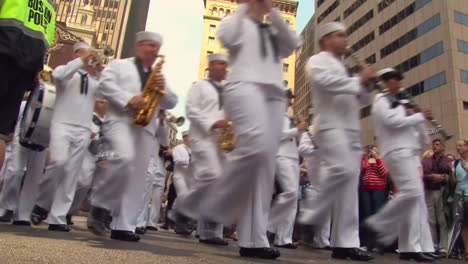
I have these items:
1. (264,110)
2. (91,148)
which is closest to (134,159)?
(264,110)

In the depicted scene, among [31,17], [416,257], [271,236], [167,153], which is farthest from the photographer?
[167,153]

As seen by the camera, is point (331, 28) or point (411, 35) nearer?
point (331, 28)

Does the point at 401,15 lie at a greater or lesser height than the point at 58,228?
greater

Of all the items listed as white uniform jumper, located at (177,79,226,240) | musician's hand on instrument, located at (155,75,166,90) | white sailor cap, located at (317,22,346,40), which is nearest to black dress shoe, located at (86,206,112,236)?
white uniform jumper, located at (177,79,226,240)

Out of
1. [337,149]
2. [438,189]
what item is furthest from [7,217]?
[438,189]

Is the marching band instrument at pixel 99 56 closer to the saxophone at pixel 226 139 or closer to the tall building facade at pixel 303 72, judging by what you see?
the saxophone at pixel 226 139

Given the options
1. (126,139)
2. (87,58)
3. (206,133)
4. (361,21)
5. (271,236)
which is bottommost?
(271,236)

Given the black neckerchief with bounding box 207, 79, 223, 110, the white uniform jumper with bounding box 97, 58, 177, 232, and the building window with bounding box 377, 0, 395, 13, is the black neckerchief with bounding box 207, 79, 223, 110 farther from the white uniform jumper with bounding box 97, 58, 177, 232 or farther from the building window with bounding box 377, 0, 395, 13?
the building window with bounding box 377, 0, 395, 13

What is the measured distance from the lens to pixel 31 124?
190 inches

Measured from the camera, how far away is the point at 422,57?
3972cm

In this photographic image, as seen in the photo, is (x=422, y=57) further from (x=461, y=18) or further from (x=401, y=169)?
(x=401, y=169)

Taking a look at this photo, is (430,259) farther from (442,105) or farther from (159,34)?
(442,105)

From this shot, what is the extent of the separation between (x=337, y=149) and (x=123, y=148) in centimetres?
195

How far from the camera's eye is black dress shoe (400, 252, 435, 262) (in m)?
4.75
